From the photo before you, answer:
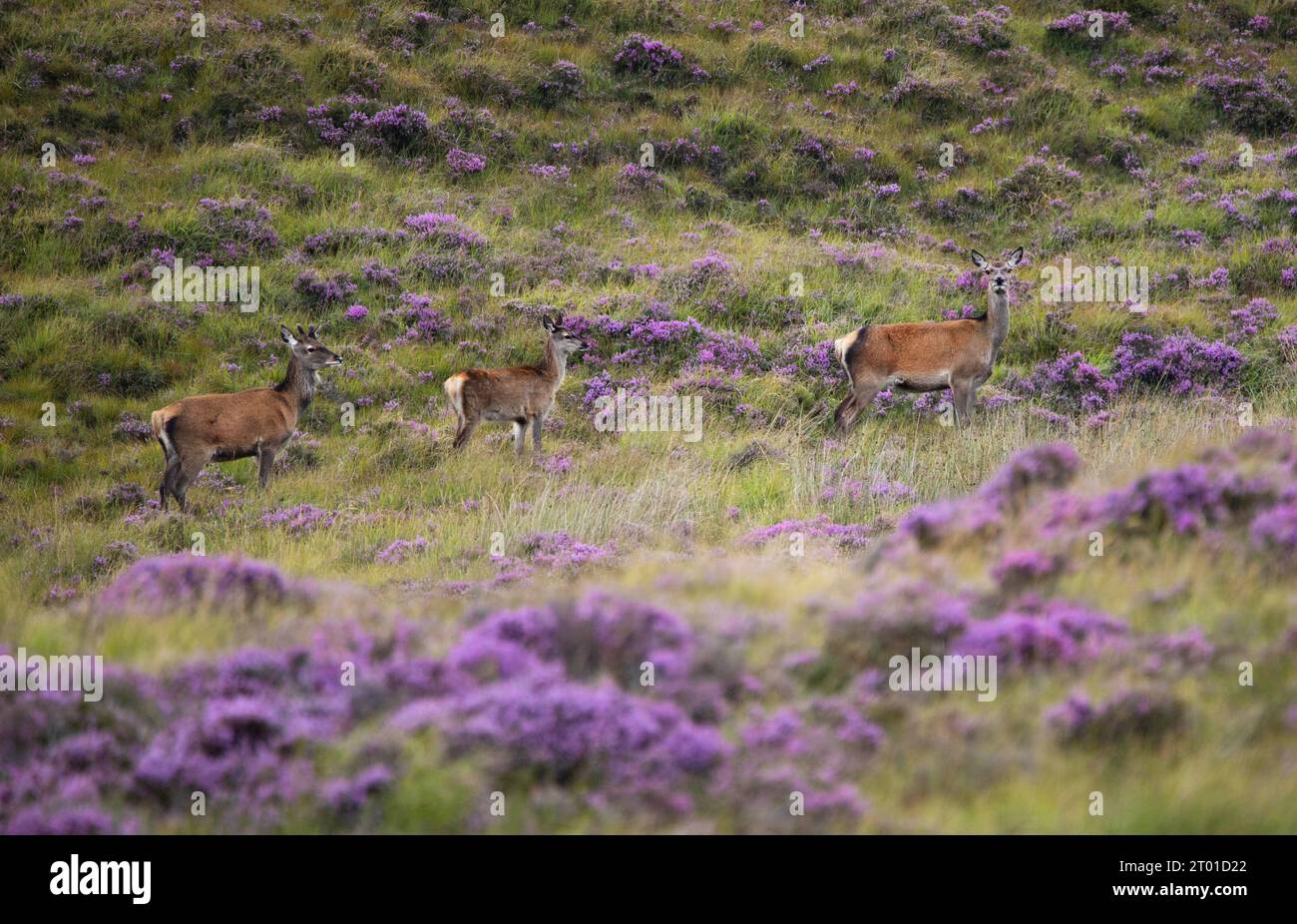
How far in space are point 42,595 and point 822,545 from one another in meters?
7.17

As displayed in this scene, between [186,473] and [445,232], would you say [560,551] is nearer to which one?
[186,473]

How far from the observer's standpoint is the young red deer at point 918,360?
55.9 ft

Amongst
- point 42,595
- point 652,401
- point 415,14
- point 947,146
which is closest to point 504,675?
point 42,595

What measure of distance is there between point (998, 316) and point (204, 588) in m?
12.4

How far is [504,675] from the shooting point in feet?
22.3

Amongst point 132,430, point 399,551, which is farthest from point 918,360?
point 132,430

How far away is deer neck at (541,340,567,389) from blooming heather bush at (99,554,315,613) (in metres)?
8.85

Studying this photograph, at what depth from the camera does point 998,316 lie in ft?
57.9

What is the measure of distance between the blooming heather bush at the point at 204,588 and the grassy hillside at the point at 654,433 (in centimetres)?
4

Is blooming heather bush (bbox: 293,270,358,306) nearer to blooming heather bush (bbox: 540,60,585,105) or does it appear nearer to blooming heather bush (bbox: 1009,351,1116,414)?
blooming heather bush (bbox: 540,60,585,105)

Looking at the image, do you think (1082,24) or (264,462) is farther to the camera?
(1082,24)

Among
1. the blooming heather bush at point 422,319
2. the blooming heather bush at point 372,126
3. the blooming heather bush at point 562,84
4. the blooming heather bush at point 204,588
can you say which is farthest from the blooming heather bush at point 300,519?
the blooming heather bush at point 562,84

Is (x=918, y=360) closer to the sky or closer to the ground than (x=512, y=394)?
closer to the sky

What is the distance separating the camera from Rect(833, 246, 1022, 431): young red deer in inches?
671
